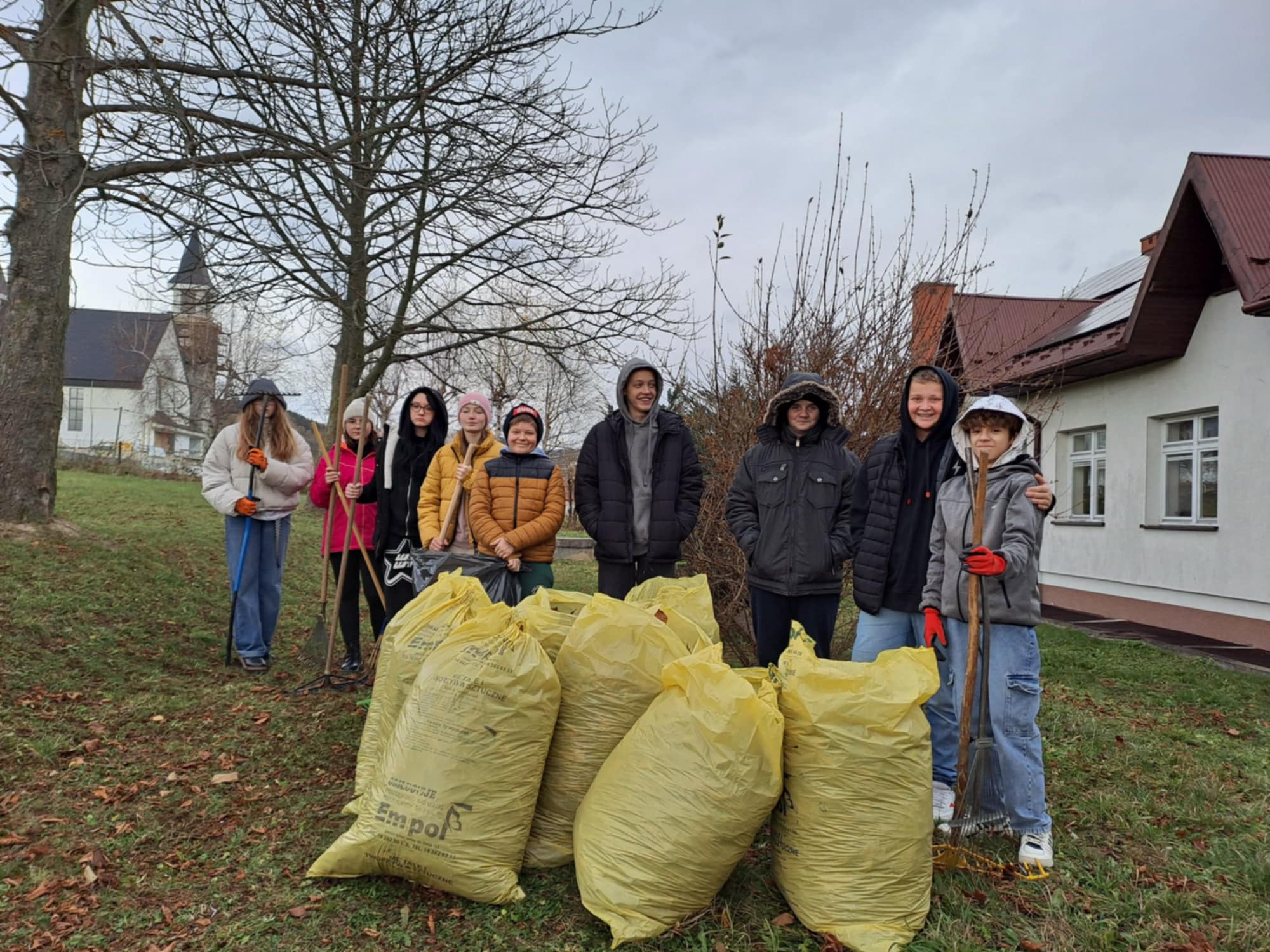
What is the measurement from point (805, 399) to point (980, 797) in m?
1.67

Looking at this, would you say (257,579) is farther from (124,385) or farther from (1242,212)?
(124,385)

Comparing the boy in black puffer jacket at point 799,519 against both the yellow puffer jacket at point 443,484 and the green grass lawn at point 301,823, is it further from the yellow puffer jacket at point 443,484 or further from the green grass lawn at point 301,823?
the yellow puffer jacket at point 443,484

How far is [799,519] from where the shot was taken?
334 cm

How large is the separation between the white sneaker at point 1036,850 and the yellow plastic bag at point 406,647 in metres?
1.96

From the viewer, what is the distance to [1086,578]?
968cm

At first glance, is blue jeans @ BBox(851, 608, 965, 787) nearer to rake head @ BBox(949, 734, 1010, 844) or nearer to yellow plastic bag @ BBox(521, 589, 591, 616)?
rake head @ BBox(949, 734, 1010, 844)

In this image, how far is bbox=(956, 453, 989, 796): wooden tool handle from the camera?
2.64 metres

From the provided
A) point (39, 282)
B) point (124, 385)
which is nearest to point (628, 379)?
point (39, 282)

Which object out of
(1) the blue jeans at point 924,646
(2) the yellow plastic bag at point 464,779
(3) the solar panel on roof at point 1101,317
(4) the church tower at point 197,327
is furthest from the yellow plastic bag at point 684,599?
(3) the solar panel on roof at point 1101,317

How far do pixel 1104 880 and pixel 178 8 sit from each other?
7.96 meters

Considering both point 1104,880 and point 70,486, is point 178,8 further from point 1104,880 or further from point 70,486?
point 70,486

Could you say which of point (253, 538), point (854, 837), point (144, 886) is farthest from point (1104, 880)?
point (253, 538)

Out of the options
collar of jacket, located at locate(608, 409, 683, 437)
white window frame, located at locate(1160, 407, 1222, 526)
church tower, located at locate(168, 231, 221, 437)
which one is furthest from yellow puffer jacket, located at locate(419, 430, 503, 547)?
white window frame, located at locate(1160, 407, 1222, 526)

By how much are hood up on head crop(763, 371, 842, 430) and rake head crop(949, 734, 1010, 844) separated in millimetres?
1459
